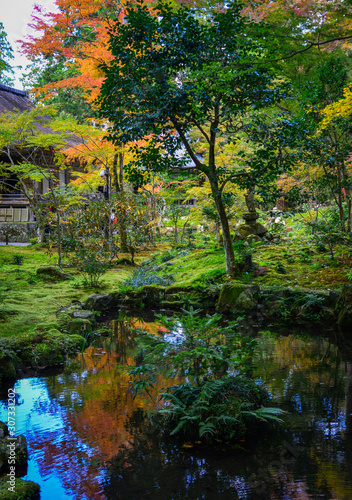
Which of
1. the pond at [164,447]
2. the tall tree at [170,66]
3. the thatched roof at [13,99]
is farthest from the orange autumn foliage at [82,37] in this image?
the pond at [164,447]

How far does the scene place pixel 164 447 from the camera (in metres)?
3.55

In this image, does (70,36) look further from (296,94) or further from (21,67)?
(21,67)

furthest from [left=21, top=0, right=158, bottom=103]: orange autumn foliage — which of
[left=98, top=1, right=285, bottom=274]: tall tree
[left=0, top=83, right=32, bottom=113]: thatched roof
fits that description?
[left=0, top=83, right=32, bottom=113]: thatched roof

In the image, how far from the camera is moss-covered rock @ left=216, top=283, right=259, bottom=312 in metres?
8.68

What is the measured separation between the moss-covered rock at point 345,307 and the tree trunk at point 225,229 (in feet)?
9.50

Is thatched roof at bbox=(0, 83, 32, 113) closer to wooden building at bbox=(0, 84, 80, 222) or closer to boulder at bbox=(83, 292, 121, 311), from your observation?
wooden building at bbox=(0, 84, 80, 222)

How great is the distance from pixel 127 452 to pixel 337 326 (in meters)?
5.54

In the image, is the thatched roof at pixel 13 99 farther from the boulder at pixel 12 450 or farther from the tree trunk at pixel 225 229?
the boulder at pixel 12 450

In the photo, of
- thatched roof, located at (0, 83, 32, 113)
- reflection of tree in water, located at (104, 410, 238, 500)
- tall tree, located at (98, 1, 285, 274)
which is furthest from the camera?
thatched roof, located at (0, 83, 32, 113)

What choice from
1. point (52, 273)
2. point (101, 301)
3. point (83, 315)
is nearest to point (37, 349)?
point (83, 315)

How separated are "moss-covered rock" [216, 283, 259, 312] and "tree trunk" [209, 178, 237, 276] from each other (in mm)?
1063

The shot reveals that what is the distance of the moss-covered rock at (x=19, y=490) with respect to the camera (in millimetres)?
2721

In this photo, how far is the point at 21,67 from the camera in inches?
993

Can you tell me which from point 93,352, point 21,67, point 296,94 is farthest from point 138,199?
point 21,67
